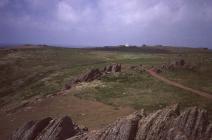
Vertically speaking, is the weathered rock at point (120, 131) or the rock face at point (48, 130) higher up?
the weathered rock at point (120, 131)

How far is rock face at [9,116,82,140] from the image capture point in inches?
981

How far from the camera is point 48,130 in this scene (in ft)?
83.2

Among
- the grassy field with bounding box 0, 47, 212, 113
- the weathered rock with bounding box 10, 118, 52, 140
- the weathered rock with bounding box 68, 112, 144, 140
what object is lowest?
the grassy field with bounding box 0, 47, 212, 113

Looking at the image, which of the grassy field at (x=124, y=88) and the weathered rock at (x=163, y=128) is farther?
the grassy field at (x=124, y=88)

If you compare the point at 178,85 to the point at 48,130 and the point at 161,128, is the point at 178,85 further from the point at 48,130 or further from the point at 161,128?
the point at 161,128

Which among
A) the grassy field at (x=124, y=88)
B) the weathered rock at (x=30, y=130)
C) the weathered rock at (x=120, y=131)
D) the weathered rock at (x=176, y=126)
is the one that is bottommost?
the grassy field at (x=124, y=88)

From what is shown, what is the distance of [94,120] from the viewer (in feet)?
117

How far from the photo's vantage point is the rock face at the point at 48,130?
24.9 metres

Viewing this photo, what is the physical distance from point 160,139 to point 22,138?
13332 millimetres

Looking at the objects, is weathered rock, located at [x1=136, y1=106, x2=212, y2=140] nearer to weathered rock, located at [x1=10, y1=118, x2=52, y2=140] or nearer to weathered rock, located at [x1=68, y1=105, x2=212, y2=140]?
weathered rock, located at [x1=68, y1=105, x2=212, y2=140]

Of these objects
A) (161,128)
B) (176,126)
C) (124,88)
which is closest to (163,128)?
(161,128)

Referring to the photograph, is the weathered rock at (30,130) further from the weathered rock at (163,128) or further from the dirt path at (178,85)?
the dirt path at (178,85)

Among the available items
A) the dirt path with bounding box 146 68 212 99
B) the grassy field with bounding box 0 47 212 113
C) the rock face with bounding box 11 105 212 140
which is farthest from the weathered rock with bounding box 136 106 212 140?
the dirt path with bounding box 146 68 212 99

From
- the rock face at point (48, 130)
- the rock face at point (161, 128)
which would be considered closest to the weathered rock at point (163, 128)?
the rock face at point (161, 128)
